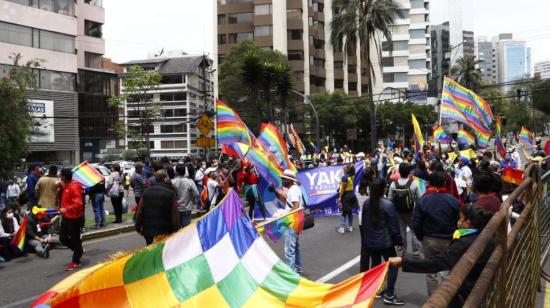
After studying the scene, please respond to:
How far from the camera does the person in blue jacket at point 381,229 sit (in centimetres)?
674

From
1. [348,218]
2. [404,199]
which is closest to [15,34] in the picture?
[348,218]

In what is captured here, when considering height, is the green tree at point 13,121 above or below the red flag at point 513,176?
above

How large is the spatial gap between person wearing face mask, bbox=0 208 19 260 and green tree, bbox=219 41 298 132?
2288 centimetres

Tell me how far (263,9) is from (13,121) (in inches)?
2361

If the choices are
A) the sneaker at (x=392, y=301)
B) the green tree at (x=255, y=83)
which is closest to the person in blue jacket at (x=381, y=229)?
→ the sneaker at (x=392, y=301)

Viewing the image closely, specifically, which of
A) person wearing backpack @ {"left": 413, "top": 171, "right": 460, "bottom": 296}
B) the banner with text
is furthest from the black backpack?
the banner with text

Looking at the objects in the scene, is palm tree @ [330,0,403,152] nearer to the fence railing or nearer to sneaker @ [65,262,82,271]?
sneaker @ [65,262,82,271]

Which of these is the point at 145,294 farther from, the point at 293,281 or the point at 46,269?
the point at 46,269

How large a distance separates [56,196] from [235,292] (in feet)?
29.4

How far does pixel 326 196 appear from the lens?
43.6 ft

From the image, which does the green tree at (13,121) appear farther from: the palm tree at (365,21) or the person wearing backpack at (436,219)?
the palm tree at (365,21)

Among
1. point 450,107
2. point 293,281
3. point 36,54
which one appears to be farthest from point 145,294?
point 36,54

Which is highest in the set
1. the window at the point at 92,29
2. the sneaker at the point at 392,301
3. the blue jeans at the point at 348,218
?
the window at the point at 92,29

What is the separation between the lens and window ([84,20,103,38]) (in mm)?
54578
